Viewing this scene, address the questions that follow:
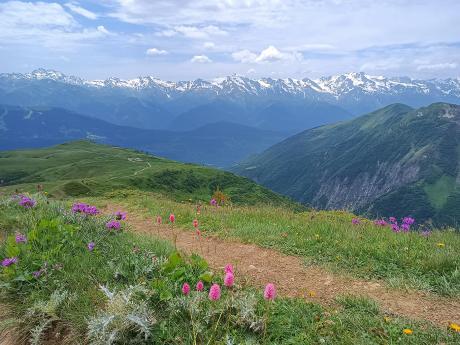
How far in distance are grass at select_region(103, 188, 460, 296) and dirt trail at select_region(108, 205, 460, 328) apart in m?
0.34

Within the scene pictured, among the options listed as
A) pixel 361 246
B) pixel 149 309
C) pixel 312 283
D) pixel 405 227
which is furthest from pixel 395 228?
pixel 149 309

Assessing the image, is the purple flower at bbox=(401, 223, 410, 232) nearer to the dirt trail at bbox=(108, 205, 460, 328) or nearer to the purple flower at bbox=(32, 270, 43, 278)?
the dirt trail at bbox=(108, 205, 460, 328)

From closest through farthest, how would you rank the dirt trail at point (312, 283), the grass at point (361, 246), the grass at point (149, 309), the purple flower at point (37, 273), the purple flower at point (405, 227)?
the grass at point (149, 309) → the dirt trail at point (312, 283) → the purple flower at point (37, 273) → the grass at point (361, 246) → the purple flower at point (405, 227)

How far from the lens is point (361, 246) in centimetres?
918

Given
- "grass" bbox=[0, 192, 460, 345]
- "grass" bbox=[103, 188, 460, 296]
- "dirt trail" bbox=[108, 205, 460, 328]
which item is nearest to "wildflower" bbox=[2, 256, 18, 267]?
"grass" bbox=[0, 192, 460, 345]

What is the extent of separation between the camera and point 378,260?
28.7ft

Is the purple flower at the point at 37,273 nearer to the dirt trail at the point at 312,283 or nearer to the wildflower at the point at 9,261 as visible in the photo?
the wildflower at the point at 9,261

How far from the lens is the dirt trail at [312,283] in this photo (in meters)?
6.51

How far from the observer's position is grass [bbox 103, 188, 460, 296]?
7840mm

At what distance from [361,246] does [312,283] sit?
2.13 metres

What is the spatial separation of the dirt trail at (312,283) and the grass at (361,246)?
1.10ft

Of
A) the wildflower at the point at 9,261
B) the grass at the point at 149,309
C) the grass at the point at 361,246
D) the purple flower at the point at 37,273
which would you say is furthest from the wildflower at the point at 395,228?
the wildflower at the point at 9,261

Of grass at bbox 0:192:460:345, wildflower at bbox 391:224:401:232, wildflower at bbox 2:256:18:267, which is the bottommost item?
wildflower at bbox 391:224:401:232

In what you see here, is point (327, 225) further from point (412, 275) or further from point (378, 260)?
point (412, 275)
